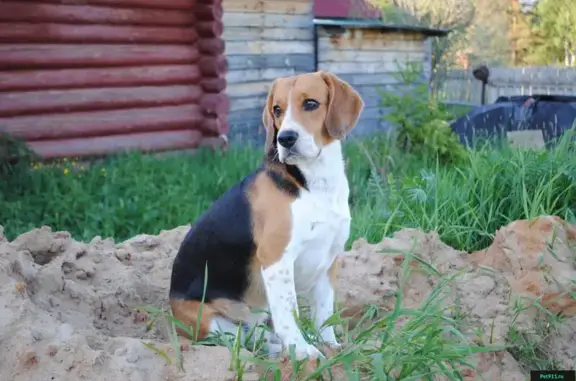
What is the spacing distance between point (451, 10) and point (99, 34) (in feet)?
27.5

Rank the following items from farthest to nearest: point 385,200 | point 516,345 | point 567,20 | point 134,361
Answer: point 567,20 < point 385,200 < point 516,345 < point 134,361

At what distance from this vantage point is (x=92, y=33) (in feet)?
28.7

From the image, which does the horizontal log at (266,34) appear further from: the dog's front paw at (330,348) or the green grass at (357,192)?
the dog's front paw at (330,348)

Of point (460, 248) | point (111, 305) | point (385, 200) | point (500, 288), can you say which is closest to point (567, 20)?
point (385, 200)

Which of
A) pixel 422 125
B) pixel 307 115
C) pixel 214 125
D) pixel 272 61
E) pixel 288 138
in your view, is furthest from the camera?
pixel 272 61

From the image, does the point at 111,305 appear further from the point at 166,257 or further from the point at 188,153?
the point at 188,153

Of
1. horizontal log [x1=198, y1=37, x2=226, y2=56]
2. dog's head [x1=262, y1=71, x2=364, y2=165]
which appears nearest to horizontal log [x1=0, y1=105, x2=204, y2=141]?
horizontal log [x1=198, y1=37, x2=226, y2=56]

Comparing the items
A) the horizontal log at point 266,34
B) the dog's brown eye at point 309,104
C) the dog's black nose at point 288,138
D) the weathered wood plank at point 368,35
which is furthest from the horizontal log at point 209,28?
the dog's black nose at point 288,138

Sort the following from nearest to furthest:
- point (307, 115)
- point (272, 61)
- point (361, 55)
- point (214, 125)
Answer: point (307, 115) < point (214, 125) < point (272, 61) < point (361, 55)

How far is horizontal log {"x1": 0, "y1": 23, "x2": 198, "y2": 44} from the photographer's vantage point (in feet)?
26.7

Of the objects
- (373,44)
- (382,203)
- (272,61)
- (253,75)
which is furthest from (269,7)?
(382,203)

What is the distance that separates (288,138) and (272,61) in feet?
30.0

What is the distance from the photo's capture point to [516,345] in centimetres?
318

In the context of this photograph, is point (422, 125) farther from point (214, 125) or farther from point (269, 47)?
point (269, 47)
